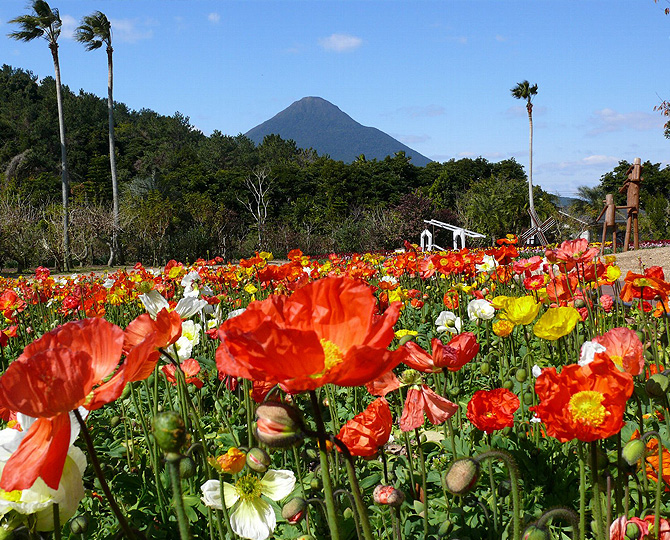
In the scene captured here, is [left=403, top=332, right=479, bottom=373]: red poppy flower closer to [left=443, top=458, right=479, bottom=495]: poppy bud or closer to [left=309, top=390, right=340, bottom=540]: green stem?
[left=443, top=458, right=479, bottom=495]: poppy bud

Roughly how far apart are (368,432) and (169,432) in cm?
55

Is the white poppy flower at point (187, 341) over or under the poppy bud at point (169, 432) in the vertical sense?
under

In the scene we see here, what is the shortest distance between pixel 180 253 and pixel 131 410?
18.9m

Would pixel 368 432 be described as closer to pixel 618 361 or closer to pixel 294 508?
pixel 294 508

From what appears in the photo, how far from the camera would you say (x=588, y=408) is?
2.70 ft

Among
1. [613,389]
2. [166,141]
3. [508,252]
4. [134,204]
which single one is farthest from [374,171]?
[613,389]

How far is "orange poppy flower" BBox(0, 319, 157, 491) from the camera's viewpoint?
0.57m

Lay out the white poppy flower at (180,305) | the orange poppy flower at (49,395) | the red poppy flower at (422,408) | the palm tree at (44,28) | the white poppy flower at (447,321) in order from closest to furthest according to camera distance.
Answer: the orange poppy flower at (49,395) → the red poppy flower at (422,408) → the white poppy flower at (180,305) → the white poppy flower at (447,321) → the palm tree at (44,28)

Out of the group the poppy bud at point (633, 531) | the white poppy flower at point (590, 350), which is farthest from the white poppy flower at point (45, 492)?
the poppy bud at point (633, 531)

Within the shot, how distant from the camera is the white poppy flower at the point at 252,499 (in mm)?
969

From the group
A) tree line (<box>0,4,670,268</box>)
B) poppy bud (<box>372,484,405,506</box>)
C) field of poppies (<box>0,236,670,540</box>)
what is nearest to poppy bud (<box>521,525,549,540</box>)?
field of poppies (<box>0,236,670,540</box>)

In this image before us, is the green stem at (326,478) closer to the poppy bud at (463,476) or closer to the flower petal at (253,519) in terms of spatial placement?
the poppy bud at (463,476)

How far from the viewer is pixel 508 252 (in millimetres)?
3250

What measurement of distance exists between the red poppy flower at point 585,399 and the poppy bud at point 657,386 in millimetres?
267
